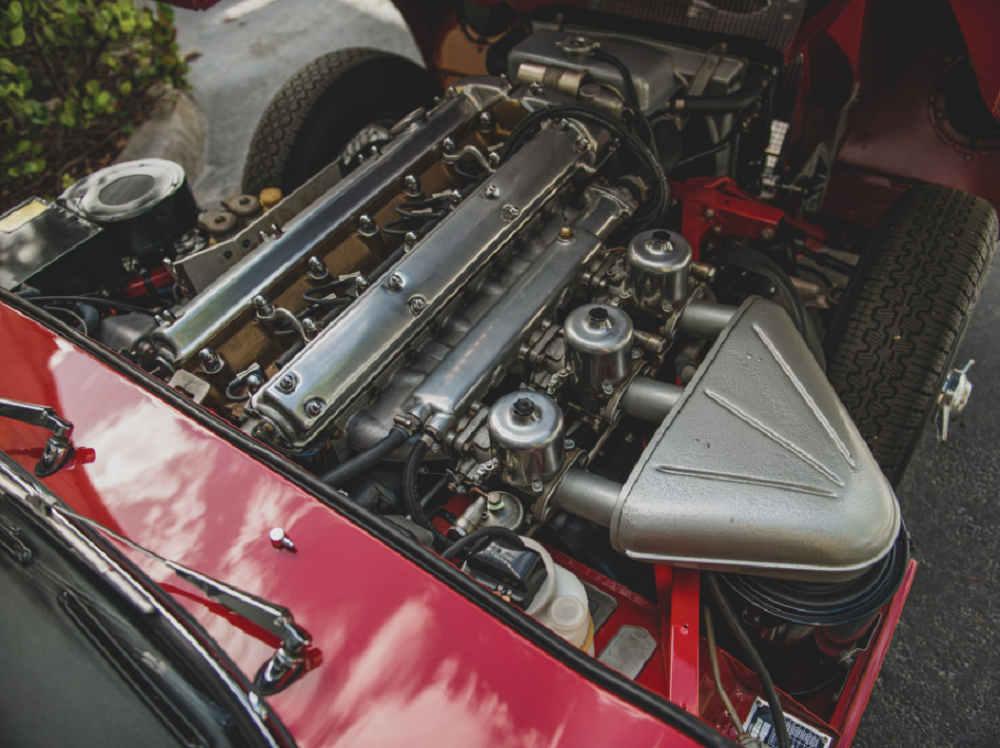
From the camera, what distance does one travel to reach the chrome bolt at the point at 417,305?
4.35 feet

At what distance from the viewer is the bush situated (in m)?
3.31

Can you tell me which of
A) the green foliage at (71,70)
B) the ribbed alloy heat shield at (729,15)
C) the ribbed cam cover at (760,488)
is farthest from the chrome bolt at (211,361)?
the green foliage at (71,70)

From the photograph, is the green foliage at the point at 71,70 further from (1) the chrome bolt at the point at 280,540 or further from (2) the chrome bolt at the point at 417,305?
(1) the chrome bolt at the point at 280,540

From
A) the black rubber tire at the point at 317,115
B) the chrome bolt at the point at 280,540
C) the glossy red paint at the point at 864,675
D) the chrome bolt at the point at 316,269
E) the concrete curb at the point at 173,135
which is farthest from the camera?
the concrete curb at the point at 173,135

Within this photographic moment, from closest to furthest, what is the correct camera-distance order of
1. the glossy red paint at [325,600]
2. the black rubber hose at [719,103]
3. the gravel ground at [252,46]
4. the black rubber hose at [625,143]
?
the glossy red paint at [325,600] < the black rubber hose at [625,143] < the black rubber hose at [719,103] < the gravel ground at [252,46]

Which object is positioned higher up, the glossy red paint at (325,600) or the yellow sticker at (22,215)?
the yellow sticker at (22,215)

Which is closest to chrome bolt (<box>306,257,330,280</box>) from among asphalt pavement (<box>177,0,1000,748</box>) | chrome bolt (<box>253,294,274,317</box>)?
chrome bolt (<box>253,294,274,317</box>)

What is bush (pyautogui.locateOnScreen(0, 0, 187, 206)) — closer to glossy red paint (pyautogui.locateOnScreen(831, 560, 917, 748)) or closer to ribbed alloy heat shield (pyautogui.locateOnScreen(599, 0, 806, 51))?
ribbed alloy heat shield (pyautogui.locateOnScreen(599, 0, 806, 51))

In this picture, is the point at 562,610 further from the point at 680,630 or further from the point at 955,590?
the point at 955,590

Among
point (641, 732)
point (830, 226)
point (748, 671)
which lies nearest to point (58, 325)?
point (641, 732)

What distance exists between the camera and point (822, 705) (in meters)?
1.32

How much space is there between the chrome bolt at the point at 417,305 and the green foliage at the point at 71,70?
2.95m

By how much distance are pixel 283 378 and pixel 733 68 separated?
1430mm

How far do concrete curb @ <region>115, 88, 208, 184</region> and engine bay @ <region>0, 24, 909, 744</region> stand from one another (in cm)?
201
